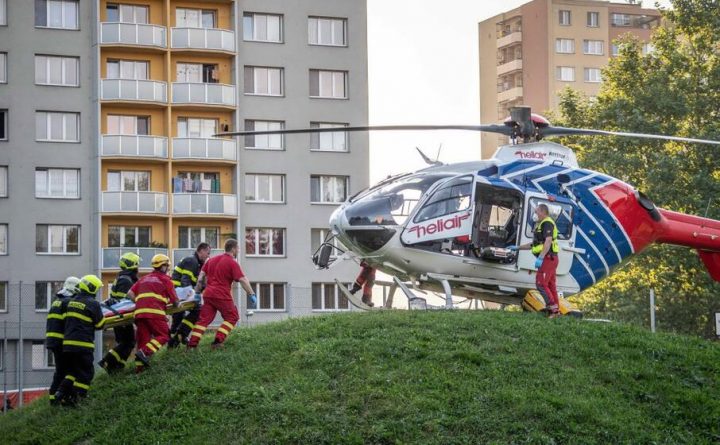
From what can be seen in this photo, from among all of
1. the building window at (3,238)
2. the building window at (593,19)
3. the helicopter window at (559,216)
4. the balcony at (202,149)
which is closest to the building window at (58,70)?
the balcony at (202,149)

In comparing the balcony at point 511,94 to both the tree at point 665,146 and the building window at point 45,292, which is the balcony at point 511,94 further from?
the building window at point 45,292

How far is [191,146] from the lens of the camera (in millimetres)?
56219

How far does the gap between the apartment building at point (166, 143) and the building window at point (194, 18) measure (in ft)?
0.24

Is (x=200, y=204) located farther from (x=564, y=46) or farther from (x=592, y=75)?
(x=592, y=75)

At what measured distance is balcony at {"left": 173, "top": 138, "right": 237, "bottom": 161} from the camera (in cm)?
5606

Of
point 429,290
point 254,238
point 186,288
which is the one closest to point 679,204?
point 254,238

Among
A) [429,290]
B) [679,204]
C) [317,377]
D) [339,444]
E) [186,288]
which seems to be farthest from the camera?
[679,204]

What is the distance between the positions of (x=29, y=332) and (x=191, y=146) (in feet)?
37.1

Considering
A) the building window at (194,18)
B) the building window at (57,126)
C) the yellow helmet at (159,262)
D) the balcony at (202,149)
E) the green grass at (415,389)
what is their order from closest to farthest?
1. the green grass at (415,389)
2. the yellow helmet at (159,262)
3. the balcony at (202,149)
4. the building window at (57,126)
5. the building window at (194,18)

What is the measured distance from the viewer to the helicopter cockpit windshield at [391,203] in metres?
24.3

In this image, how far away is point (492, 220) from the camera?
24.9 metres

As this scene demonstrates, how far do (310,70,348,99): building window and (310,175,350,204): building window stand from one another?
3.95m

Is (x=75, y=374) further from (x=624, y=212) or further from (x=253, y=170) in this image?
(x=253, y=170)

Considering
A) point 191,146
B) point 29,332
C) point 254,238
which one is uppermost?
point 191,146
